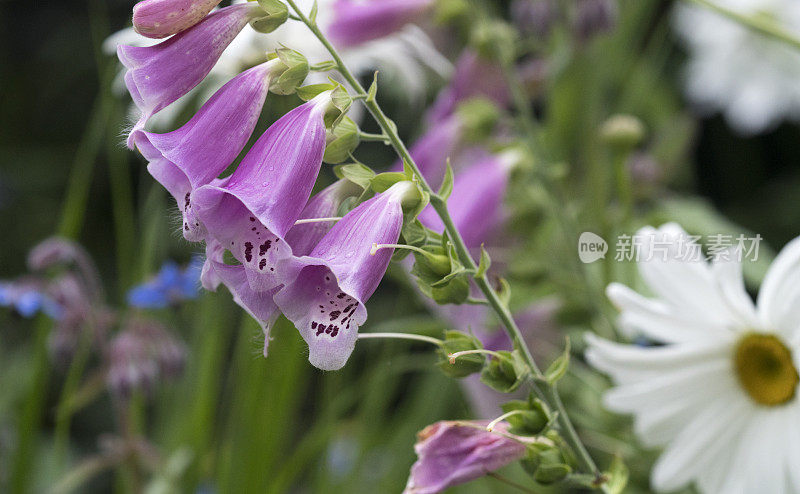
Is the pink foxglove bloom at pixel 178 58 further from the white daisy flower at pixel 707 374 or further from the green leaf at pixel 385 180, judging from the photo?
the white daisy flower at pixel 707 374

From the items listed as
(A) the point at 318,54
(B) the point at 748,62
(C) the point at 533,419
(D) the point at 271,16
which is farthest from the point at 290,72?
(B) the point at 748,62

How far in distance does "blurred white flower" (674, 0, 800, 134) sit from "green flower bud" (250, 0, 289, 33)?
730 millimetres

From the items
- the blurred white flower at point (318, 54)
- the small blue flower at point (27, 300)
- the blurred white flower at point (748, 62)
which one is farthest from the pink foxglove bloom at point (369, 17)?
the blurred white flower at point (748, 62)

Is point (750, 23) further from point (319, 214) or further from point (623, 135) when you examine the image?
point (319, 214)

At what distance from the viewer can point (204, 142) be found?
0.22 metres

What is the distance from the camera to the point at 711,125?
1.07m

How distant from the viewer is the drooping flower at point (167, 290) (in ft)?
1.37

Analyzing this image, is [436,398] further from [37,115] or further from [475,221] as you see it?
[37,115]

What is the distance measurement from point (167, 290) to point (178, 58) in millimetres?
230

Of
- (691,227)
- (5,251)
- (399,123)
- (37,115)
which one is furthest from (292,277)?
(37,115)

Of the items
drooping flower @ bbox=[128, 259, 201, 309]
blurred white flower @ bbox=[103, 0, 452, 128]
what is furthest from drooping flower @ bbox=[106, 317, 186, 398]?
blurred white flower @ bbox=[103, 0, 452, 128]

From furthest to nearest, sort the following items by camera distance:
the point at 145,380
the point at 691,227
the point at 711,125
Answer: the point at 711,125 < the point at 691,227 < the point at 145,380

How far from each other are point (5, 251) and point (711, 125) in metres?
1.03

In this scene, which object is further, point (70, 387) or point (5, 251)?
point (5, 251)
